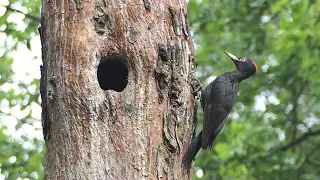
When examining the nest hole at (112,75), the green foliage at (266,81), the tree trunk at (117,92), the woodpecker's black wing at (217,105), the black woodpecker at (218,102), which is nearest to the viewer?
the tree trunk at (117,92)

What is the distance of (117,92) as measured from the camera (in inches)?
160

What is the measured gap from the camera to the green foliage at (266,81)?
775 cm

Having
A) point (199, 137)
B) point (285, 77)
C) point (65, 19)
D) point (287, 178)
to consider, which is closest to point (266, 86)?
point (285, 77)

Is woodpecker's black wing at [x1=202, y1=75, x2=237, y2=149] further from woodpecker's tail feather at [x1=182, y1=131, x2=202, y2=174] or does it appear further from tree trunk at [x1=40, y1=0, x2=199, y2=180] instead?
tree trunk at [x1=40, y1=0, x2=199, y2=180]

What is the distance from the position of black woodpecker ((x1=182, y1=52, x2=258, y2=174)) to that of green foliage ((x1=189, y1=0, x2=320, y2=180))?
150cm

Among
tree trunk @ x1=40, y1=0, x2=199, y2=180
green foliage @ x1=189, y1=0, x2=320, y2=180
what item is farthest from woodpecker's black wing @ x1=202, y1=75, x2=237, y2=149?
green foliage @ x1=189, y1=0, x2=320, y2=180

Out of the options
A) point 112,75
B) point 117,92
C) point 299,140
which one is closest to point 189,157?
point 117,92

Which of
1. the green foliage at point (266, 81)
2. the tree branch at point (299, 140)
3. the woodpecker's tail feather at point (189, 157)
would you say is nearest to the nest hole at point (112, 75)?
the woodpecker's tail feather at point (189, 157)

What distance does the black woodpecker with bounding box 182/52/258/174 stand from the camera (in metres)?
4.74

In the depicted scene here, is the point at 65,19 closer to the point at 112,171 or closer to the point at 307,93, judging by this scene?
the point at 112,171

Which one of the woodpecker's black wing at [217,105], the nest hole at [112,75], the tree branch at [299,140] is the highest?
the nest hole at [112,75]

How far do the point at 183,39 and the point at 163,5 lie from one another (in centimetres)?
27

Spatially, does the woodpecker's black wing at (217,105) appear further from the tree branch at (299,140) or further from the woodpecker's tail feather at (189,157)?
the tree branch at (299,140)

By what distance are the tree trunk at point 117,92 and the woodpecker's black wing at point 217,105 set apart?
0.59 meters
